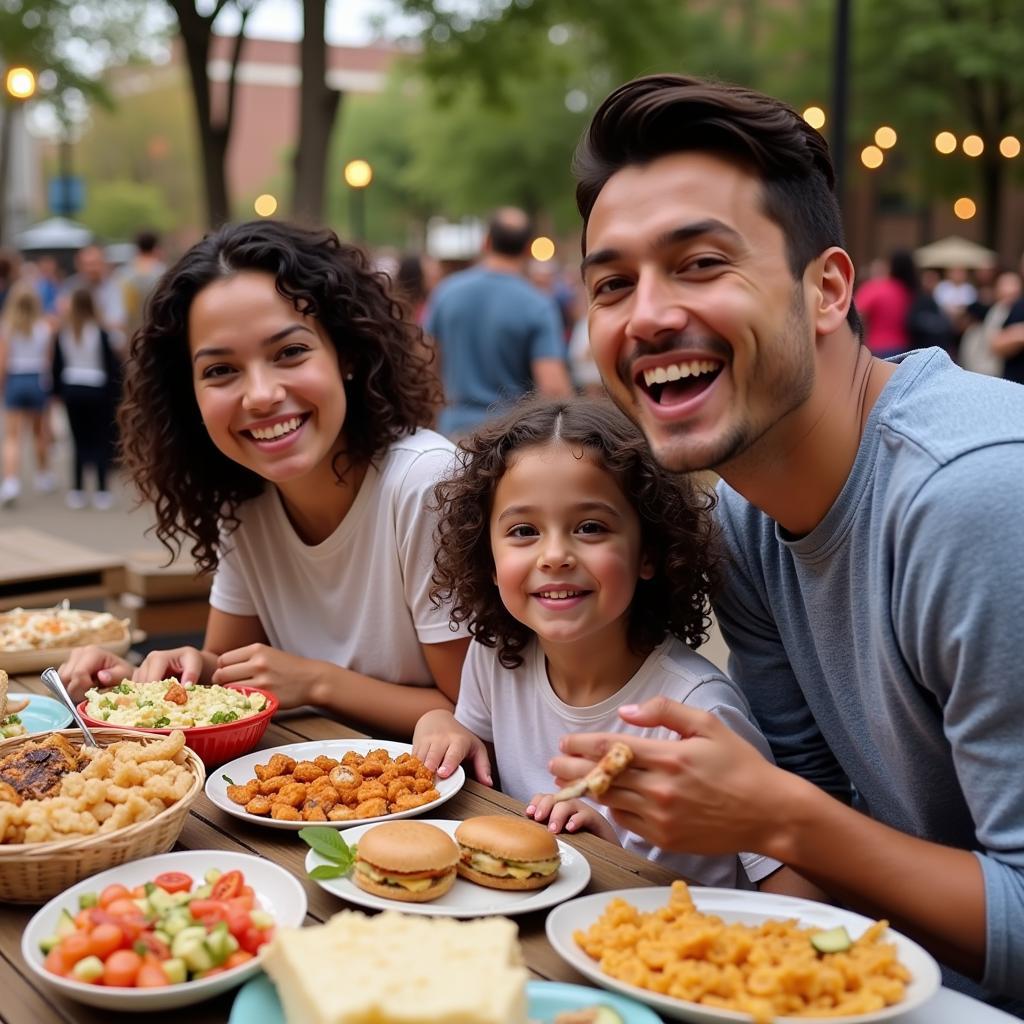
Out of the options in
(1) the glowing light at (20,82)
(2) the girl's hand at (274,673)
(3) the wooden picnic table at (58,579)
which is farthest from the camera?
(1) the glowing light at (20,82)

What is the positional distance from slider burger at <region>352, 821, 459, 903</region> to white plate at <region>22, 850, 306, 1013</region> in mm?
110

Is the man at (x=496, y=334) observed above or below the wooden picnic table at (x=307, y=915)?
above

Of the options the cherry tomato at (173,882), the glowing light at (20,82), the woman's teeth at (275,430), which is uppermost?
the glowing light at (20,82)

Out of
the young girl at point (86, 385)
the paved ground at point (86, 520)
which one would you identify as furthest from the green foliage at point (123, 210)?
the young girl at point (86, 385)

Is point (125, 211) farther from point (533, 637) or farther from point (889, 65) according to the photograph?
point (533, 637)

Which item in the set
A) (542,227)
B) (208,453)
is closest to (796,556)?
(208,453)

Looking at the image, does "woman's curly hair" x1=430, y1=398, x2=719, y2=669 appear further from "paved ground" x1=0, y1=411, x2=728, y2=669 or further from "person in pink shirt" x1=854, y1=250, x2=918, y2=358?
"person in pink shirt" x1=854, y1=250, x2=918, y2=358

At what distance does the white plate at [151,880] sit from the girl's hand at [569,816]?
0.49 m

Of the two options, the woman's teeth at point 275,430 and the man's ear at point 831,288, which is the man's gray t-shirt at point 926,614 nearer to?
the man's ear at point 831,288

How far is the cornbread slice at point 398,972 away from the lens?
1309 mm

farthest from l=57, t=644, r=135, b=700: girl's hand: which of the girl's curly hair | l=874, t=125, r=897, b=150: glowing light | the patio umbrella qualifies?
the patio umbrella

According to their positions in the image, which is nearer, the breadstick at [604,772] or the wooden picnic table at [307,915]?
the wooden picnic table at [307,915]

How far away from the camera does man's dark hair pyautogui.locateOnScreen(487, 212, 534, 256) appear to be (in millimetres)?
7535

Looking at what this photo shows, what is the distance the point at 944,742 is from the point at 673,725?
51 cm
